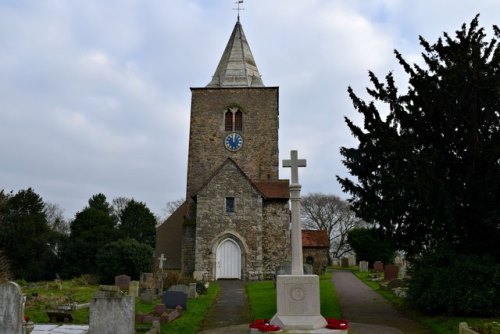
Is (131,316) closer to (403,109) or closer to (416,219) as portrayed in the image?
(416,219)

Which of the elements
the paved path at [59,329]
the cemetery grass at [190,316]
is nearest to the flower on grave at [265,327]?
the cemetery grass at [190,316]

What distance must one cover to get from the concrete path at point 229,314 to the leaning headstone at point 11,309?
4.18 m

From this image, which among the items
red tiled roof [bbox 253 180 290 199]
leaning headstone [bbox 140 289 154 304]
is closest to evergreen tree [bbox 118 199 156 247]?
red tiled roof [bbox 253 180 290 199]

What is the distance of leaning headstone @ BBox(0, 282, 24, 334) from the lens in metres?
8.77

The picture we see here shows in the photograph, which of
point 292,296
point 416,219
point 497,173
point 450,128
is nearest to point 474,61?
point 450,128

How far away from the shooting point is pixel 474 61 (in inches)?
495

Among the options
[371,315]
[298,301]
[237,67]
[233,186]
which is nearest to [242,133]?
[237,67]

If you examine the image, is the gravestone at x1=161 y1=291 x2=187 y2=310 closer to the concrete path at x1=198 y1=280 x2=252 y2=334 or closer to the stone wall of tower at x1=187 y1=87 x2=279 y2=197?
the concrete path at x1=198 y1=280 x2=252 y2=334

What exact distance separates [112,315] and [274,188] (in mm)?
20334

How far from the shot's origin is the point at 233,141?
32.2 m

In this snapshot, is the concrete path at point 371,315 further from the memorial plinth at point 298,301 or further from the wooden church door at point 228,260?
the wooden church door at point 228,260

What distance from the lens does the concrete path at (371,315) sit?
11250mm

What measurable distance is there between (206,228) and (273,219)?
13.4 ft

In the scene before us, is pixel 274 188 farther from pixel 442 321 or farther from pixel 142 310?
pixel 442 321
